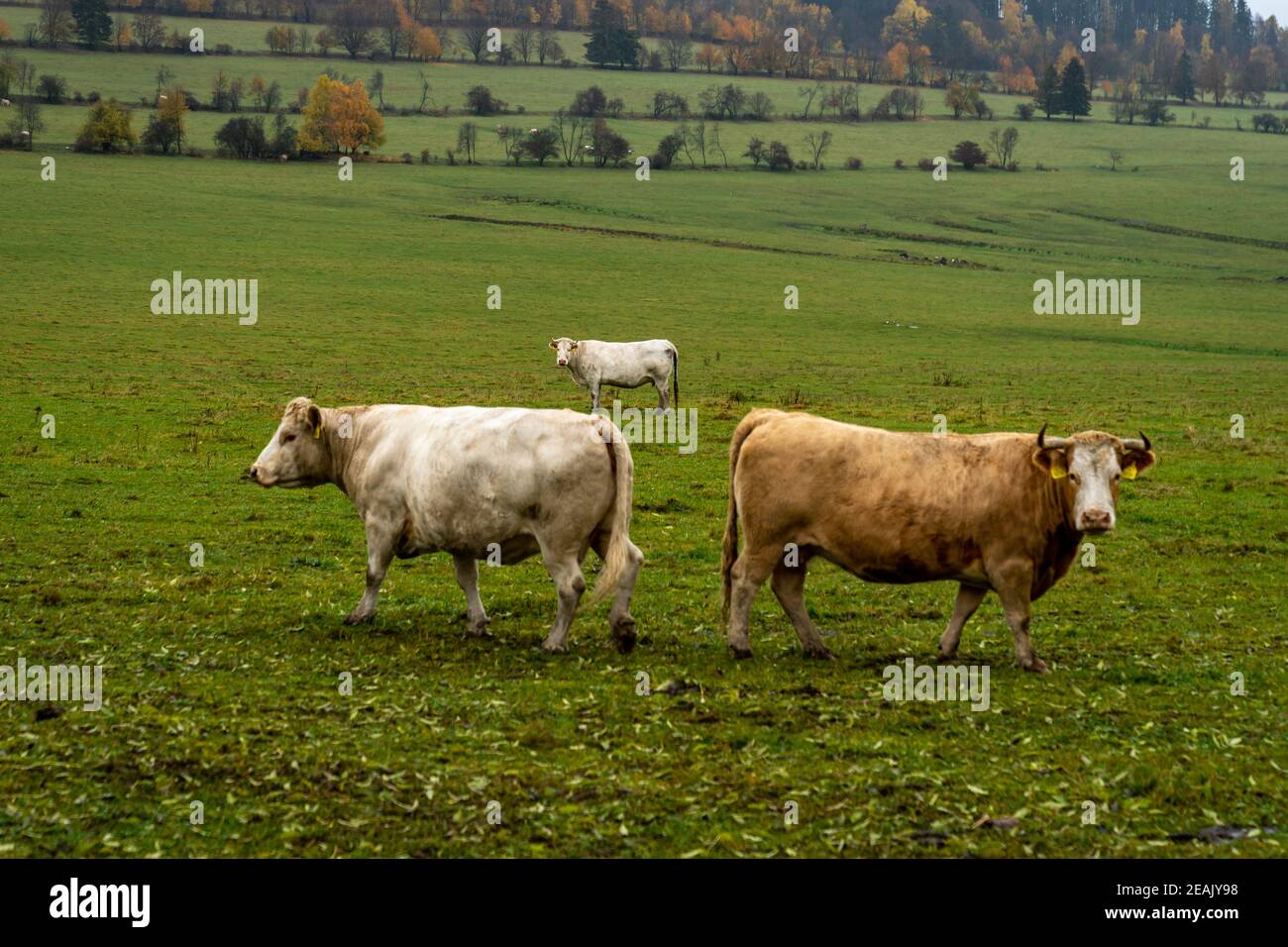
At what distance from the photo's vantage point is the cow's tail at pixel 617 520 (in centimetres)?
1199

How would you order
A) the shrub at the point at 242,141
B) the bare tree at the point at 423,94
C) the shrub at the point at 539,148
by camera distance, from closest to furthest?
the shrub at the point at 242,141
the shrub at the point at 539,148
the bare tree at the point at 423,94

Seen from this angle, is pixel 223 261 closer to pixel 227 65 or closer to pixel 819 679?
pixel 819 679

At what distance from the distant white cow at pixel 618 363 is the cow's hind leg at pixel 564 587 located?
64.5 feet

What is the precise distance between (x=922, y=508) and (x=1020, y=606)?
3.99ft

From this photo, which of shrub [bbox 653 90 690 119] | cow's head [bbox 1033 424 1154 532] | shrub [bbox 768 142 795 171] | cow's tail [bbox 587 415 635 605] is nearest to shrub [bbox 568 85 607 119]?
shrub [bbox 653 90 690 119]

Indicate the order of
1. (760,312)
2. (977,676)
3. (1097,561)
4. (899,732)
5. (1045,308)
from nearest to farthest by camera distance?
(899,732) < (977,676) < (1097,561) < (760,312) < (1045,308)

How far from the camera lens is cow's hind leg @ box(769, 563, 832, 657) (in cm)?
1212

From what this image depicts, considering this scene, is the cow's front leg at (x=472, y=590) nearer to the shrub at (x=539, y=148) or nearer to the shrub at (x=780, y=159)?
the shrub at (x=539, y=148)

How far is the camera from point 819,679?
11.3 meters

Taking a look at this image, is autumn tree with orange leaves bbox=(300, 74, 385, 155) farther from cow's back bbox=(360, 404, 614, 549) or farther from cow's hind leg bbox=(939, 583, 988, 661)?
cow's hind leg bbox=(939, 583, 988, 661)

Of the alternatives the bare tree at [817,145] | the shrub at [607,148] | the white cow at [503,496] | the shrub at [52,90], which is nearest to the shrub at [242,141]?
the shrub at [52,90]

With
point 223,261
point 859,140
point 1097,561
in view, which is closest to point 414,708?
point 1097,561

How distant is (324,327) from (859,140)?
88.2m

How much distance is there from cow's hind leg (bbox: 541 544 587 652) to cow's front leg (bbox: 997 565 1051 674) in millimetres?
3811
